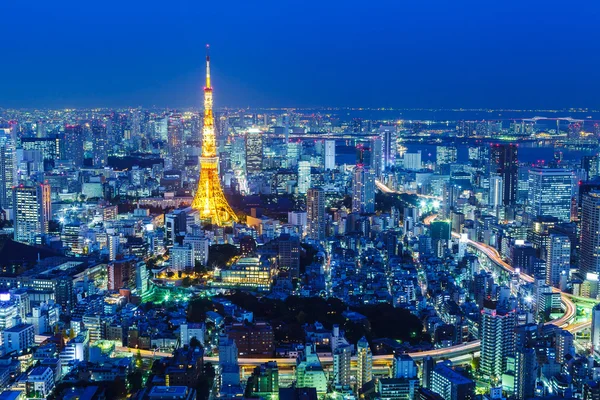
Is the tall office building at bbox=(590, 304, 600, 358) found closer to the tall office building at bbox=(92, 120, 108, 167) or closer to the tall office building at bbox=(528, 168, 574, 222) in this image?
the tall office building at bbox=(528, 168, 574, 222)

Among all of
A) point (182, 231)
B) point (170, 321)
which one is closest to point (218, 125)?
point (182, 231)

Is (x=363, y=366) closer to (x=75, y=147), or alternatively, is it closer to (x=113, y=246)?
(x=113, y=246)

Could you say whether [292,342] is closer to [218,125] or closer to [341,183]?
[341,183]

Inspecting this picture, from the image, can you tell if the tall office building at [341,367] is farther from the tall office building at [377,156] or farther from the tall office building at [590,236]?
the tall office building at [377,156]

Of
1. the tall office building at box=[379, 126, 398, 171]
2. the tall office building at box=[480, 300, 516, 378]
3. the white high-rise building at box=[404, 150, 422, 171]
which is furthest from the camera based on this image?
the tall office building at box=[379, 126, 398, 171]

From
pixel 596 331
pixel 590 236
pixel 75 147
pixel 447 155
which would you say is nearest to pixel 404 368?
pixel 596 331

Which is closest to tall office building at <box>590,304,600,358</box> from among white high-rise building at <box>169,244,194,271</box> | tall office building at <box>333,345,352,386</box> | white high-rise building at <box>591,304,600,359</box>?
white high-rise building at <box>591,304,600,359</box>

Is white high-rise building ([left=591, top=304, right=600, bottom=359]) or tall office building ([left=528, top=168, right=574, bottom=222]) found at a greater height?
tall office building ([left=528, top=168, right=574, bottom=222])
